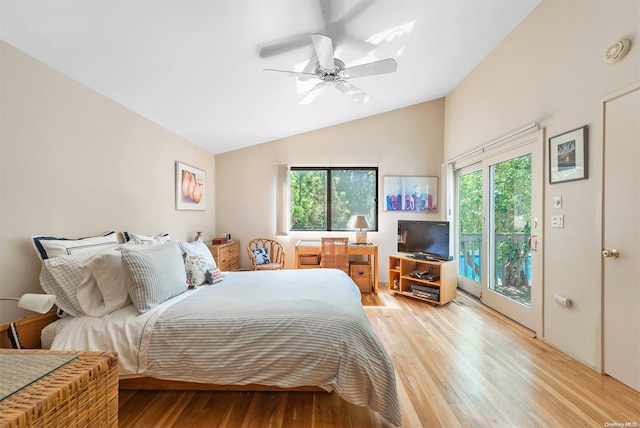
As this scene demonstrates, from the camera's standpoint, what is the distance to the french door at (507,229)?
2.48m

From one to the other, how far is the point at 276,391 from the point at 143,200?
7.78 ft

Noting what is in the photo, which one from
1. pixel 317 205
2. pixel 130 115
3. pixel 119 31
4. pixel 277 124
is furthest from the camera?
pixel 317 205

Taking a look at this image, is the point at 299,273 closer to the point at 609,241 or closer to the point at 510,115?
the point at 609,241

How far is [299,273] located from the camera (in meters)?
2.54

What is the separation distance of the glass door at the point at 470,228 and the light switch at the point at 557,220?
116 cm

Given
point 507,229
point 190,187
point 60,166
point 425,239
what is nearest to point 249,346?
point 60,166

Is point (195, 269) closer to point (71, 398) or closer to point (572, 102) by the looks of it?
point (71, 398)

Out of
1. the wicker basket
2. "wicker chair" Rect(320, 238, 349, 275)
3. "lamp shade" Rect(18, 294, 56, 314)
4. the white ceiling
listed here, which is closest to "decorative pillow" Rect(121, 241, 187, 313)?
"lamp shade" Rect(18, 294, 56, 314)

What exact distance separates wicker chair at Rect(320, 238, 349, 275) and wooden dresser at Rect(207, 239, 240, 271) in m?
1.52

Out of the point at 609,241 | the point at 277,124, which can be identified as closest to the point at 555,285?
the point at 609,241

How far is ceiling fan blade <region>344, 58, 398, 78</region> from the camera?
7.18 ft

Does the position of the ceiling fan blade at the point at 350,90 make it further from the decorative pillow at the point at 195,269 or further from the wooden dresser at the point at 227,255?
the wooden dresser at the point at 227,255

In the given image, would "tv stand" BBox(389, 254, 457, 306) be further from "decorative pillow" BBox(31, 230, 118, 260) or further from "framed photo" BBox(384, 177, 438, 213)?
"decorative pillow" BBox(31, 230, 118, 260)

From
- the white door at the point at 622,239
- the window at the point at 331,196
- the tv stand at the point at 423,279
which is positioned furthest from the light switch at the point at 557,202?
the window at the point at 331,196
